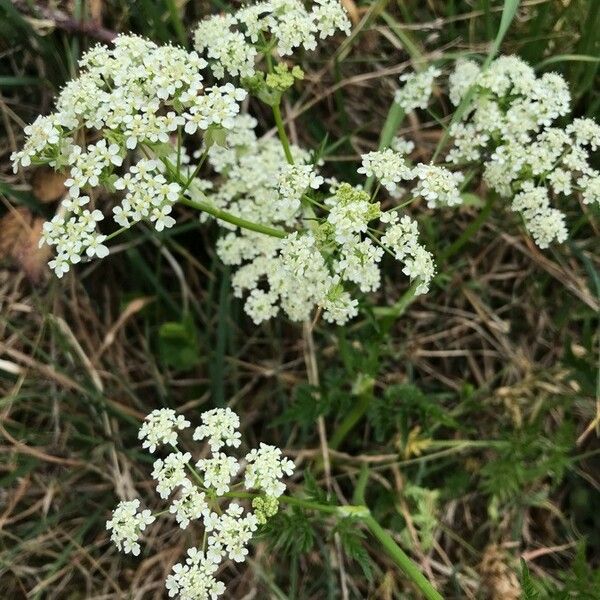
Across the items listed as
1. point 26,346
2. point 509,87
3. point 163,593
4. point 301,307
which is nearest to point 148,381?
point 26,346

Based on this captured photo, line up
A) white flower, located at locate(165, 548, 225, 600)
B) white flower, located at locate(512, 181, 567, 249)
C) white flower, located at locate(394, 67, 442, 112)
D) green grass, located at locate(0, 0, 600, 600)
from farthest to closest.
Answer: green grass, located at locate(0, 0, 600, 600), white flower, located at locate(394, 67, 442, 112), white flower, located at locate(512, 181, 567, 249), white flower, located at locate(165, 548, 225, 600)

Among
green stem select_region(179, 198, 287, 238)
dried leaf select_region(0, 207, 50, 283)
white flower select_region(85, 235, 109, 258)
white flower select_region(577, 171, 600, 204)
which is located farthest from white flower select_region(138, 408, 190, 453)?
white flower select_region(577, 171, 600, 204)

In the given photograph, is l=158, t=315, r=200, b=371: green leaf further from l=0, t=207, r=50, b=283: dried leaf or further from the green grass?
l=0, t=207, r=50, b=283: dried leaf

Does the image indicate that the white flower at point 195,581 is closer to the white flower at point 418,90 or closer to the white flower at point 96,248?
the white flower at point 96,248

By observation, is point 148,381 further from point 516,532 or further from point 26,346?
point 516,532

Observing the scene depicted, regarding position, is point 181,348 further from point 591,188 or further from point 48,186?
point 591,188

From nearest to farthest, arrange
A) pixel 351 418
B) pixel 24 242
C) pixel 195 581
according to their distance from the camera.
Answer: pixel 195 581, pixel 351 418, pixel 24 242

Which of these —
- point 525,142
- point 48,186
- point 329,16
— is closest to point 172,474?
point 329,16
